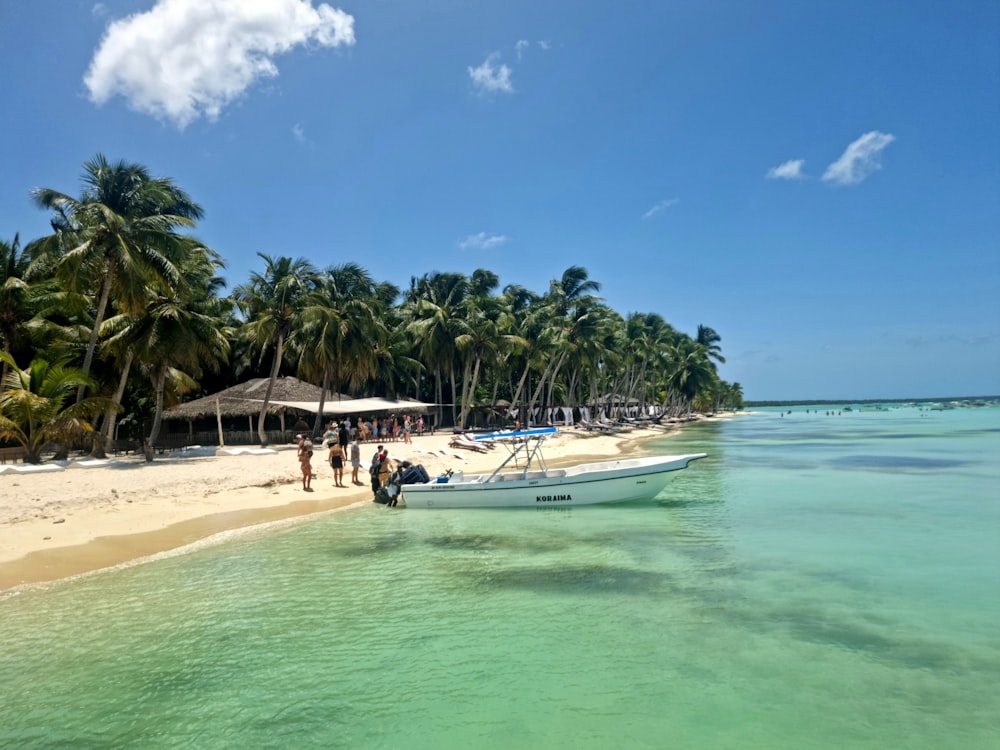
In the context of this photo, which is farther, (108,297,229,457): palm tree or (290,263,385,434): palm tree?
(290,263,385,434): palm tree

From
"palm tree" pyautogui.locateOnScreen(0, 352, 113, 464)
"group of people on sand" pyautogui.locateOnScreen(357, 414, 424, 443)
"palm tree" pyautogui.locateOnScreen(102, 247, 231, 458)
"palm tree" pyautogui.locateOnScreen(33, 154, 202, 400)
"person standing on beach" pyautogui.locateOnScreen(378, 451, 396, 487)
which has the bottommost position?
"person standing on beach" pyautogui.locateOnScreen(378, 451, 396, 487)

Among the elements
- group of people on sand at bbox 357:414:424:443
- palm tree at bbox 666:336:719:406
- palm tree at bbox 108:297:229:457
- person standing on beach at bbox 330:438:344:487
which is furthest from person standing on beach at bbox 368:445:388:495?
palm tree at bbox 666:336:719:406

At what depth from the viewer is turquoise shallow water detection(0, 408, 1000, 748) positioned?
5723 mm

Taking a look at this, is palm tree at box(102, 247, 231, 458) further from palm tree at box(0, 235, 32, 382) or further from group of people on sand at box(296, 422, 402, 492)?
group of people on sand at box(296, 422, 402, 492)

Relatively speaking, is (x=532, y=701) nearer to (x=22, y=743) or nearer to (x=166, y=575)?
(x=22, y=743)

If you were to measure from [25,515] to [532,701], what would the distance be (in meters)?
11.7

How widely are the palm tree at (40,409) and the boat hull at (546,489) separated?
37.1 feet

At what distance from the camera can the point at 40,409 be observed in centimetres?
1900

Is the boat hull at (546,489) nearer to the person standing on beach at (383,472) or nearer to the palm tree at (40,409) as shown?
the person standing on beach at (383,472)

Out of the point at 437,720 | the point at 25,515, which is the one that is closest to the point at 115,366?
the point at 25,515

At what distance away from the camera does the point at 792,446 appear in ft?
135

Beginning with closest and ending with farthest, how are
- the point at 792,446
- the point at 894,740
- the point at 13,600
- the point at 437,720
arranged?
the point at 894,740, the point at 437,720, the point at 13,600, the point at 792,446

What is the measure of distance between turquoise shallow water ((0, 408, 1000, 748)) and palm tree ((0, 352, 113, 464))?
399 inches

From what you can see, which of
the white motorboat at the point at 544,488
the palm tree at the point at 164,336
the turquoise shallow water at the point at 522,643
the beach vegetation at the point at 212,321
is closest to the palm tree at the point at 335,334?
the beach vegetation at the point at 212,321
